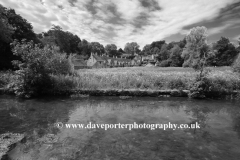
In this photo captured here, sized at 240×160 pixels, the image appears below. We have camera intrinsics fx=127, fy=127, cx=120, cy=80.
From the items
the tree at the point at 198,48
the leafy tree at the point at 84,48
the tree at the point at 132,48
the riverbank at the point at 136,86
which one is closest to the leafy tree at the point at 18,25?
the riverbank at the point at 136,86

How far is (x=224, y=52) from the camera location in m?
48.1

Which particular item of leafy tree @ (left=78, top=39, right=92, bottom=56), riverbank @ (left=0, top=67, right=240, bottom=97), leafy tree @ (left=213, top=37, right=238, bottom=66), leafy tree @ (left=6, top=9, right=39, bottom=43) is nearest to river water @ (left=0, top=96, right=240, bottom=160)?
riverbank @ (left=0, top=67, right=240, bottom=97)

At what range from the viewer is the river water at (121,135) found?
13.5 ft

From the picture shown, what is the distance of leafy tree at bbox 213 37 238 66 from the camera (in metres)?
45.8

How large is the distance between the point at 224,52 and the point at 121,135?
5962 centimetres

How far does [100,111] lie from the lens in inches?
325

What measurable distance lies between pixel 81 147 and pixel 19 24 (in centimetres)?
3262

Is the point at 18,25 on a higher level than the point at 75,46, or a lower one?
lower

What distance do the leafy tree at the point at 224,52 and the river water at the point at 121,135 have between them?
4839 cm

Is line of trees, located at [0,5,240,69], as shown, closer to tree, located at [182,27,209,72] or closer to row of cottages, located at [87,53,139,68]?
tree, located at [182,27,209,72]

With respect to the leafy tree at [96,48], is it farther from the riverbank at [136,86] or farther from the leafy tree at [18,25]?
the riverbank at [136,86]

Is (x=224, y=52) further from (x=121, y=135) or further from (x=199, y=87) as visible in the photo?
(x=121, y=135)

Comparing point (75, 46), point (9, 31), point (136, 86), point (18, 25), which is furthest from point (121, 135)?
point (75, 46)

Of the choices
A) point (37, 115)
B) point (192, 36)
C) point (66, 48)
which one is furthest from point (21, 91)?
point (66, 48)
